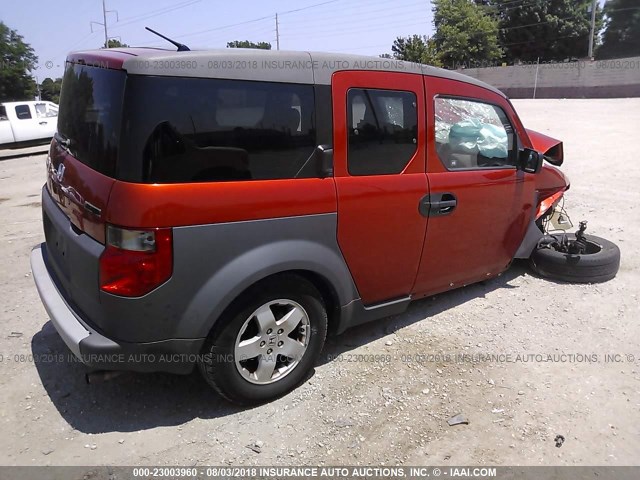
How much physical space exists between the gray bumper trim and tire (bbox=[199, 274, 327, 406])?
65 centimetres

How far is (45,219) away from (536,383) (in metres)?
3.48

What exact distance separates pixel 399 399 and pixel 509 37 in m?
63.5

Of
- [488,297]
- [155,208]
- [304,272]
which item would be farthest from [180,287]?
[488,297]

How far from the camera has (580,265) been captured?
451cm

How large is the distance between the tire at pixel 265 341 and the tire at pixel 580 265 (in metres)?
2.72

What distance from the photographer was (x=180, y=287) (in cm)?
244

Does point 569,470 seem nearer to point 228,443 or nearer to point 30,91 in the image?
point 228,443

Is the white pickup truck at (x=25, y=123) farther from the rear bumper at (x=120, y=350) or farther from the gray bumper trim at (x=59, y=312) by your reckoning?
the rear bumper at (x=120, y=350)

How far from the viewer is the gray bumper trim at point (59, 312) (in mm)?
2518

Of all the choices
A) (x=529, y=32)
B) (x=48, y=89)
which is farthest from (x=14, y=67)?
(x=529, y=32)

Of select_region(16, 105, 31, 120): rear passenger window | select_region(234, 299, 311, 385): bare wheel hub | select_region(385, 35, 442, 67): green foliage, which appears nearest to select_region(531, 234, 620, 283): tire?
select_region(234, 299, 311, 385): bare wheel hub

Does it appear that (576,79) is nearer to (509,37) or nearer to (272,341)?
(509,37)

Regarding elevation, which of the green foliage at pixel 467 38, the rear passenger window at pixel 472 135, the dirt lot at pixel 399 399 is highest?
the green foliage at pixel 467 38

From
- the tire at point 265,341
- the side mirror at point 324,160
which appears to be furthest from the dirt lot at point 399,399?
the side mirror at point 324,160
